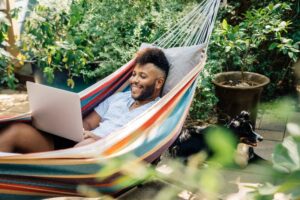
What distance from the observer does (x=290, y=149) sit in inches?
A: 13.8

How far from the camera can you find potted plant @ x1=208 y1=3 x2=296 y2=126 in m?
2.99

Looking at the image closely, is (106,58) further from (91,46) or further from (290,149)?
(290,149)

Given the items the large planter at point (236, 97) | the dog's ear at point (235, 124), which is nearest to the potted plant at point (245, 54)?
the large planter at point (236, 97)

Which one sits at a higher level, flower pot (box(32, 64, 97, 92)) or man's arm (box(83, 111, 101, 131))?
man's arm (box(83, 111, 101, 131))

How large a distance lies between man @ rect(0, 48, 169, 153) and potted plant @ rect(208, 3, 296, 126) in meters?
0.72

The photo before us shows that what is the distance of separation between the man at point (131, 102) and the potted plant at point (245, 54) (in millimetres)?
725

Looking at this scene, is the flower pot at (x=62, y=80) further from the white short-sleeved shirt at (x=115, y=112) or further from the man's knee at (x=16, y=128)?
the man's knee at (x=16, y=128)

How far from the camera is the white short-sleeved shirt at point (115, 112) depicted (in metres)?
2.24

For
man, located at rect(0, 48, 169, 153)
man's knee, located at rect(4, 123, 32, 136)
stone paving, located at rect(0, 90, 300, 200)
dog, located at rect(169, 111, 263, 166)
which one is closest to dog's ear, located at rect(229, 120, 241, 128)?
dog, located at rect(169, 111, 263, 166)

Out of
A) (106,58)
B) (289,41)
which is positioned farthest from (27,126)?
(289,41)

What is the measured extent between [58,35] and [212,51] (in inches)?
50.0

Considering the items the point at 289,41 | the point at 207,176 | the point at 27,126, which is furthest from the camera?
the point at 289,41

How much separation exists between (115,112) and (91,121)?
0.14 metres

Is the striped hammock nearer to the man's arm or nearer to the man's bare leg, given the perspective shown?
the man's bare leg
